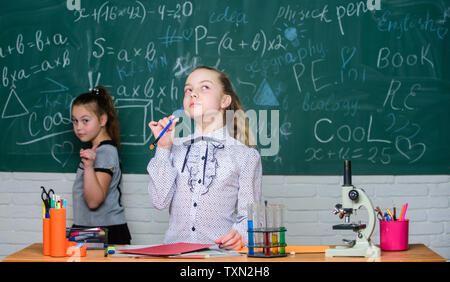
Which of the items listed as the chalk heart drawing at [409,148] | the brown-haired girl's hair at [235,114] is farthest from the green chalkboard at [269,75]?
the brown-haired girl's hair at [235,114]

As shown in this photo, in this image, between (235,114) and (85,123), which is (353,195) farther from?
(85,123)

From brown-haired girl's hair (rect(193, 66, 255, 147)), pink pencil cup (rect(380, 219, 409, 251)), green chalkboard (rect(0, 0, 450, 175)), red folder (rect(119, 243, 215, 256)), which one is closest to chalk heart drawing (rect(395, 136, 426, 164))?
green chalkboard (rect(0, 0, 450, 175))

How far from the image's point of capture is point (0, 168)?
11.2 ft

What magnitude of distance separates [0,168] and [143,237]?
0.94 m

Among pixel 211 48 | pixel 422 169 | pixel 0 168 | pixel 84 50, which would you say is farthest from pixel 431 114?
pixel 0 168

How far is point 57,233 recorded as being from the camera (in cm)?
193

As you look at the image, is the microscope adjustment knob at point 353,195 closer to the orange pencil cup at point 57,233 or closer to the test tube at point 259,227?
the test tube at point 259,227

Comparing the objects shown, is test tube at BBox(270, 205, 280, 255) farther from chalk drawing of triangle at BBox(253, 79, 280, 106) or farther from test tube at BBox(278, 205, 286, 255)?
chalk drawing of triangle at BBox(253, 79, 280, 106)

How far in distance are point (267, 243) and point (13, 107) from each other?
216 centimetres

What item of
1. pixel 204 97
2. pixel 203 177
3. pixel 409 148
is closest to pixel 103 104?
pixel 204 97

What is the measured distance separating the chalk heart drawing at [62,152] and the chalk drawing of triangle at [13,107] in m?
0.28

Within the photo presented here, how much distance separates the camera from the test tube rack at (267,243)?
187cm

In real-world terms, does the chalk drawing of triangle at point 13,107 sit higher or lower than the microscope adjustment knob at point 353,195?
higher

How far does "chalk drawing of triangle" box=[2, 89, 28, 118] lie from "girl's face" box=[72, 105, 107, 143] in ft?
1.33
